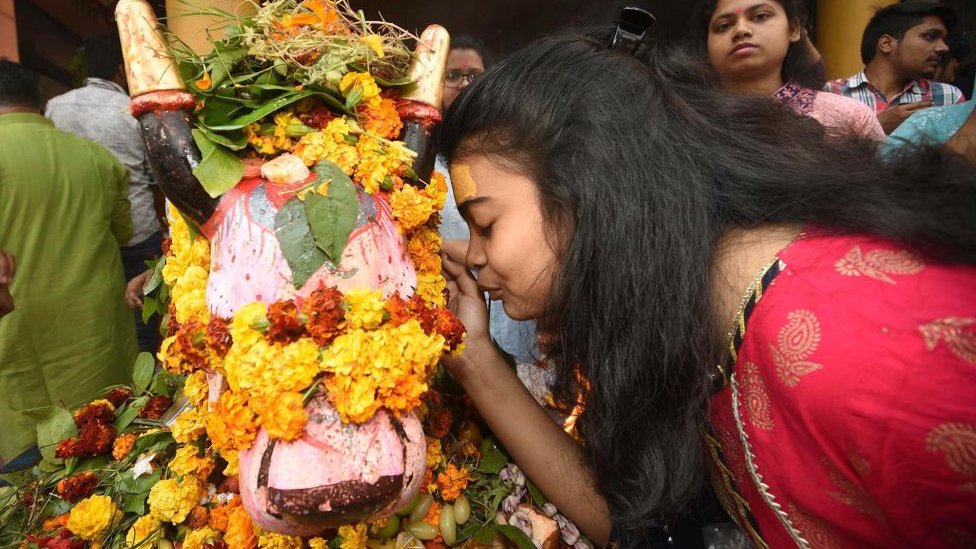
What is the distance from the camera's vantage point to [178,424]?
5.32ft

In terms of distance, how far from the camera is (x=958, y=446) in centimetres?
102

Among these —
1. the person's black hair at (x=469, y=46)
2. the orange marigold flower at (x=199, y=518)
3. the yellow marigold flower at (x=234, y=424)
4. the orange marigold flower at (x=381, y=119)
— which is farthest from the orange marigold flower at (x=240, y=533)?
the person's black hair at (x=469, y=46)

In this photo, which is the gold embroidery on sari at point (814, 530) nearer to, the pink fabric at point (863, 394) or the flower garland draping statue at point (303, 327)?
the pink fabric at point (863, 394)

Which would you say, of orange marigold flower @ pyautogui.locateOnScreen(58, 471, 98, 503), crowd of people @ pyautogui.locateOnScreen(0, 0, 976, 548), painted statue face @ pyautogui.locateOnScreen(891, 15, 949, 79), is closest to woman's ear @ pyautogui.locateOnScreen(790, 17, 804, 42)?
crowd of people @ pyautogui.locateOnScreen(0, 0, 976, 548)

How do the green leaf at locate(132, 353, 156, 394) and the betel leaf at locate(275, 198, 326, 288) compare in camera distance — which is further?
the green leaf at locate(132, 353, 156, 394)

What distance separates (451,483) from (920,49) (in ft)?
15.6

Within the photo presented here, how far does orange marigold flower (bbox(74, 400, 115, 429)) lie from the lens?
2.09 meters

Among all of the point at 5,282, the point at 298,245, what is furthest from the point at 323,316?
the point at 5,282

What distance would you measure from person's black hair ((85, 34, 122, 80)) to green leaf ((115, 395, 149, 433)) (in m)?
3.35

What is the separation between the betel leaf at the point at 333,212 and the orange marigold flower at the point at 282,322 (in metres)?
0.13

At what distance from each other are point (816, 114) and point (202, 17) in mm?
2244

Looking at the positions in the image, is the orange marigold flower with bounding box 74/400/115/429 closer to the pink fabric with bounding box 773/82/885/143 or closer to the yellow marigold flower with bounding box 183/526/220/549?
the yellow marigold flower with bounding box 183/526/220/549

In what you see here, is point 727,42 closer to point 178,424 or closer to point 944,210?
point 944,210

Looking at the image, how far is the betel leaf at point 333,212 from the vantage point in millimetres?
1249
